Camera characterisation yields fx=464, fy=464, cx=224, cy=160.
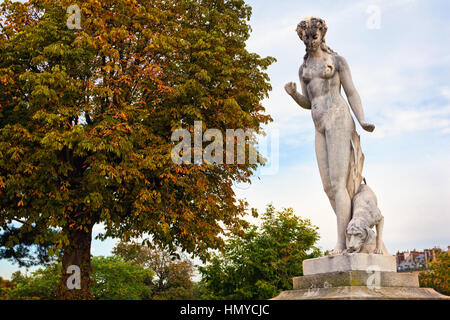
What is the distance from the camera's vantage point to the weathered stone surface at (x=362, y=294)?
16.0 feet

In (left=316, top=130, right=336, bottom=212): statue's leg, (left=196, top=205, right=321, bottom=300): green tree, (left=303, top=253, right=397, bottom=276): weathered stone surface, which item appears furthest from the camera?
(left=196, top=205, right=321, bottom=300): green tree

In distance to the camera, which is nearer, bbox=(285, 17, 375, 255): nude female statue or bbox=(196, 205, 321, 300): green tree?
bbox=(285, 17, 375, 255): nude female statue

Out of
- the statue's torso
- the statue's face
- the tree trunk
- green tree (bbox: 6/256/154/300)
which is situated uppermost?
the statue's face

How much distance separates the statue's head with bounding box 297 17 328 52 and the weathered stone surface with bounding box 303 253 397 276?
286 centimetres

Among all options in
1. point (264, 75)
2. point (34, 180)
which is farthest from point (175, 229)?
point (264, 75)

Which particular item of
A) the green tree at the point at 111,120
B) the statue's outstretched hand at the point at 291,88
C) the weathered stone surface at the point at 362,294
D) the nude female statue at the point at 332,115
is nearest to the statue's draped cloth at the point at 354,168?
the nude female statue at the point at 332,115

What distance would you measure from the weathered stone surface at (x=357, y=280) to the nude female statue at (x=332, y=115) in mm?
567

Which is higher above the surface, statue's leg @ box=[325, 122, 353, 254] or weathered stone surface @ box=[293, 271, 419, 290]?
statue's leg @ box=[325, 122, 353, 254]

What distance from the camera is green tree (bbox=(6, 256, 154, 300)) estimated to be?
29.2m

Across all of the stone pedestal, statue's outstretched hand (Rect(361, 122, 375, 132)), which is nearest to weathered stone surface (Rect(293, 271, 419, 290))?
the stone pedestal

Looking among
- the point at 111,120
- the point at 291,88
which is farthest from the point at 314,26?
the point at 111,120

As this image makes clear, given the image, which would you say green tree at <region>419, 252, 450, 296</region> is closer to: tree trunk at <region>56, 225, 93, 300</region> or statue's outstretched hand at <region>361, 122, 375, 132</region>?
tree trunk at <region>56, 225, 93, 300</region>

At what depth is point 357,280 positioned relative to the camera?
17.1ft

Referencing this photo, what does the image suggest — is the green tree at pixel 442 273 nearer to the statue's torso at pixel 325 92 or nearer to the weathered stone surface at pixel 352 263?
the weathered stone surface at pixel 352 263
